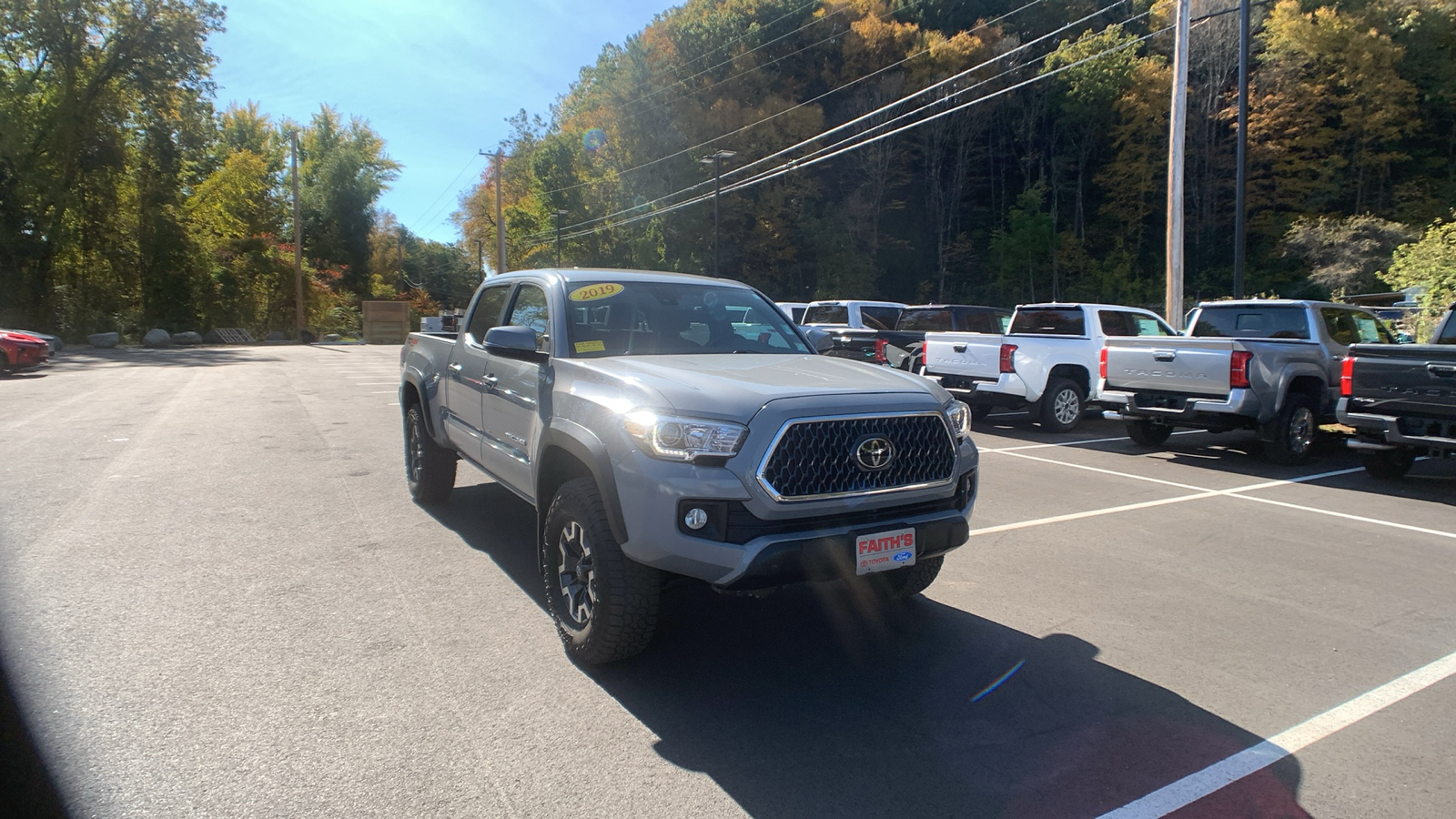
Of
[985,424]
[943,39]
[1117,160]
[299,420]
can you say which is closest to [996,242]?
[1117,160]

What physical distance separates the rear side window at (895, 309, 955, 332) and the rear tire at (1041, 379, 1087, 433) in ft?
10.3

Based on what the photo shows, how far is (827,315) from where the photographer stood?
57.2ft

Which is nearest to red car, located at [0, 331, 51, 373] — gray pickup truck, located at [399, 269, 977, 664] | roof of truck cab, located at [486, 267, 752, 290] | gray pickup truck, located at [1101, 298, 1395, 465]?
roof of truck cab, located at [486, 267, 752, 290]

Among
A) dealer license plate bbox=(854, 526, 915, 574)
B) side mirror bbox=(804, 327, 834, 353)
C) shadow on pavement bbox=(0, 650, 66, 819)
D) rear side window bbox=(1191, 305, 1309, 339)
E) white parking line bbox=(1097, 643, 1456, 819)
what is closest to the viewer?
shadow on pavement bbox=(0, 650, 66, 819)

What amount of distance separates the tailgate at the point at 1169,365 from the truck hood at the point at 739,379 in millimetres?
6806

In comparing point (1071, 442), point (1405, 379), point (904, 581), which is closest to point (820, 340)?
point (904, 581)

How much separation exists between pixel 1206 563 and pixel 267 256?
47.4 m

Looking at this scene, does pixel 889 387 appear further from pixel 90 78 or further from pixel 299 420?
pixel 90 78

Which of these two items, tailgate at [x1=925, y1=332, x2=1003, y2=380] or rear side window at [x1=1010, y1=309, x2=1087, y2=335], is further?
rear side window at [x1=1010, y1=309, x2=1087, y2=335]

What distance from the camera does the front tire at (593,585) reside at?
12.2 ft

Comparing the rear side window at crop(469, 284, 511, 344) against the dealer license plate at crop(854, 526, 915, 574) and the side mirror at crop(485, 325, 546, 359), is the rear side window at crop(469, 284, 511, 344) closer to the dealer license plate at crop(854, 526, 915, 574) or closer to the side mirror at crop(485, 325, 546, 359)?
the side mirror at crop(485, 325, 546, 359)

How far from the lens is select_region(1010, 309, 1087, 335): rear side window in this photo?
12.9 meters

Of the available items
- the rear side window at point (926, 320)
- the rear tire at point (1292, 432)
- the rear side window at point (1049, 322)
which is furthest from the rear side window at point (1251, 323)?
the rear side window at point (926, 320)

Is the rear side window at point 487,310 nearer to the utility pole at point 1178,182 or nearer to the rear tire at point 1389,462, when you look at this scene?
the rear tire at point 1389,462
